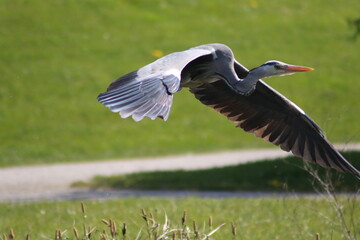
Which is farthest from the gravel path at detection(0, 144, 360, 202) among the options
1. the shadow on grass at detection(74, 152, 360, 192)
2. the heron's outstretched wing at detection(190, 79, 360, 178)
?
the heron's outstretched wing at detection(190, 79, 360, 178)

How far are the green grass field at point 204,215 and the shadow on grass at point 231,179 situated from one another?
129cm

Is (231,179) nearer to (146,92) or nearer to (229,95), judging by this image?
→ (229,95)

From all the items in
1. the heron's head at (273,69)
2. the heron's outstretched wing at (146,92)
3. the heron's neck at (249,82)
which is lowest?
the heron's outstretched wing at (146,92)

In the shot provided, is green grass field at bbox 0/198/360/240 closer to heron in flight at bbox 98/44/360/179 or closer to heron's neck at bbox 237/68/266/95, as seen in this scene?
heron in flight at bbox 98/44/360/179

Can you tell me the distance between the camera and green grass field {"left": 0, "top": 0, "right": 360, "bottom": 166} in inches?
610

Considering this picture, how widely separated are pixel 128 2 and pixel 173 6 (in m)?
1.39

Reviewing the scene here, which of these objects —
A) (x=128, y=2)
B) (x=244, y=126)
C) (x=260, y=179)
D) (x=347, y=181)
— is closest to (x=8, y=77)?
(x=128, y=2)

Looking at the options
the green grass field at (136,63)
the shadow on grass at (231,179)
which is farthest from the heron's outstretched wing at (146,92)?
the green grass field at (136,63)

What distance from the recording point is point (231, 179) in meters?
11.7

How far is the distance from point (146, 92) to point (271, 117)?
7.88 ft

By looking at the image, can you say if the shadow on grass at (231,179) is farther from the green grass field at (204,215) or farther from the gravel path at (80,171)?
the green grass field at (204,215)

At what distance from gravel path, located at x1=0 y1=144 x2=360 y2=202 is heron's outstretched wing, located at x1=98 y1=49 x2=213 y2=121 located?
5.16m

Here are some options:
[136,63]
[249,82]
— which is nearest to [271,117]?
[249,82]

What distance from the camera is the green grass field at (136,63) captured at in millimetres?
15492
